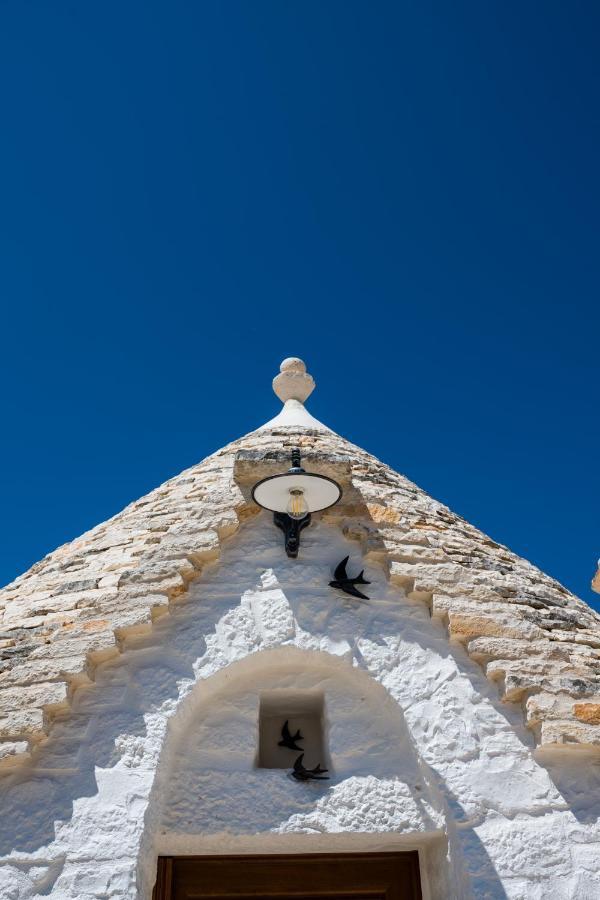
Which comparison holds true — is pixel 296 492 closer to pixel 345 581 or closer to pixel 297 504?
pixel 297 504

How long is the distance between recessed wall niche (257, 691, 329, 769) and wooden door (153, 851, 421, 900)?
0.43 m

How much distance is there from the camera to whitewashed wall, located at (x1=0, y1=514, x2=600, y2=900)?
2.81m

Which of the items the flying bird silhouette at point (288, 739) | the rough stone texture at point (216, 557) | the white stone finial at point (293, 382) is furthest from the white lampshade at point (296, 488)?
the white stone finial at point (293, 382)

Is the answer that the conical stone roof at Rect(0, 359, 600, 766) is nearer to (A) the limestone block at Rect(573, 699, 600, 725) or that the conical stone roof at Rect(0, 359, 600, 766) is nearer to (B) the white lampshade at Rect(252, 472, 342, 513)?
(A) the limestone block at Rect(573, 699, 600, 725)

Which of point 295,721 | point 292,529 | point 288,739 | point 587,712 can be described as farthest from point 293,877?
point 292,529

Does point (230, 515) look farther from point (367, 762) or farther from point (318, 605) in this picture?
point (367, 762)

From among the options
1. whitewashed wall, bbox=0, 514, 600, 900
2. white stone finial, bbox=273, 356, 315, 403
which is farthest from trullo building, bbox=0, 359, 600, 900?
white stone finial, bbox=273, 356, 315, 403

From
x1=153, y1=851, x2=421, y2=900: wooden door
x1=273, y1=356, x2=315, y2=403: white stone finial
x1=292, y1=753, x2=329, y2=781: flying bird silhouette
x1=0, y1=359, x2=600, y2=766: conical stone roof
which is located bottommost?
x1=153, y1=851, x2=421, y2=900: wooden door

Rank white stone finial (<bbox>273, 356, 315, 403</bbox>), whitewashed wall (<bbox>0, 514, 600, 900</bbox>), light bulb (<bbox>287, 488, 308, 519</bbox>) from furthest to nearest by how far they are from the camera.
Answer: white stone finial (<bbox>273, 356, 315, 403</bbox>)
light bulb (<bbox>287, 488, 308, 519</bbox>)
whitewashed wall (<bbox>0, 514, 600, 900</bbox>)

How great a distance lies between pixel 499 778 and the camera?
3.04 metres

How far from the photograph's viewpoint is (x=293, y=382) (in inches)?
258

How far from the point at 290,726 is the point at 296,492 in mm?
1229

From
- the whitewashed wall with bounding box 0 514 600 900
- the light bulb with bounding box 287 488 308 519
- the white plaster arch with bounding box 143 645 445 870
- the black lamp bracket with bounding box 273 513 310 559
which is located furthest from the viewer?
the black lamp bracket with bounding box 273 513 310 559

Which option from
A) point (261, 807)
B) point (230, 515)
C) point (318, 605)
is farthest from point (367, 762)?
point (230, 515)
